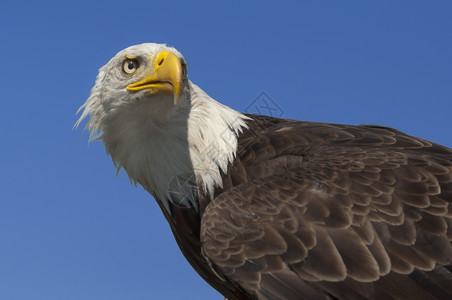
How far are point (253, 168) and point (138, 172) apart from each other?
4.69ft

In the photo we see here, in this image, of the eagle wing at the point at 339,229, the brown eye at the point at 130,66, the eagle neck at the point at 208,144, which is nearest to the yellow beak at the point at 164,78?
the brown eye at the point at 130,66

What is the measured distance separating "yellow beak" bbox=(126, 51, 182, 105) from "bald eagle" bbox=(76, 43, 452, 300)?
14 millimetres

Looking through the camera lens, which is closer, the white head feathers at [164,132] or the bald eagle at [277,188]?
the bald eagle at [277,188]

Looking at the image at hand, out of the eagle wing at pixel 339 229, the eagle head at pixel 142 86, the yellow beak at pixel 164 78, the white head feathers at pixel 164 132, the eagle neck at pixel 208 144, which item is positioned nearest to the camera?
the eagle wing at pixel 339 229

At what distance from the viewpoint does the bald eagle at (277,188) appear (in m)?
6.96

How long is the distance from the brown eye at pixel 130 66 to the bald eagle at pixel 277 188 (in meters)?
0.01

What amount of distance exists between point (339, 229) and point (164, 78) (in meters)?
2.50

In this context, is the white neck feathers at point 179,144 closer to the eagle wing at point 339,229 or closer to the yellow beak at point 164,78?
the yellow beak at point 164,78

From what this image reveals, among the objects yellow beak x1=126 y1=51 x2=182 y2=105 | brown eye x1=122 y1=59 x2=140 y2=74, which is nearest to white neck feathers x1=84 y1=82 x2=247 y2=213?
yellow beak x1=126 y1=51 x2=182 y2=105

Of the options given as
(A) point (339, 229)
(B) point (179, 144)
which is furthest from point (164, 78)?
(A) point (339, 229)

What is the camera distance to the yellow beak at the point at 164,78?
24.6ft

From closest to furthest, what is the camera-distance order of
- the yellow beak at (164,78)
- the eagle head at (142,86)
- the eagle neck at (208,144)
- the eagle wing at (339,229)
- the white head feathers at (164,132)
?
the eagle wing at (339,229) < the yellow beak at (164,78) < the eagle head at (142,86) < the white head feathers at (164,132) < the eagle neck at (208,144)

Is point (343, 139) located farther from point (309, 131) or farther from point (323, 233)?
point (323, 233)

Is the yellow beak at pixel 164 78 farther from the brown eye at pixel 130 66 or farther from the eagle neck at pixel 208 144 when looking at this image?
the eagle neck at pixel 208 144
